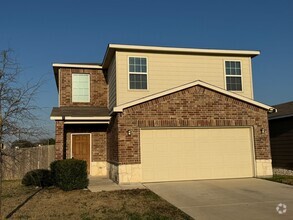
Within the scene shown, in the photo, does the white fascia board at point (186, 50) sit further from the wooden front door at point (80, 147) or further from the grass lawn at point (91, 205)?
the grass lawn at point (91, 205)

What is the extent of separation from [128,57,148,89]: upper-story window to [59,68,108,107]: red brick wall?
3.23 m

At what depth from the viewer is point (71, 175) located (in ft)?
44.3

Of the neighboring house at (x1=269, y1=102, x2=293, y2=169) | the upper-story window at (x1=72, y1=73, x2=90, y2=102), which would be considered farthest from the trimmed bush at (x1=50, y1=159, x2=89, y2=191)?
the neighboring house at (x1=269, y1=102, x2=293, y2=169)

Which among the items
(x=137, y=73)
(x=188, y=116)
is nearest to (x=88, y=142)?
(x=137, y=73)

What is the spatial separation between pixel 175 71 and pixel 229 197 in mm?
8248

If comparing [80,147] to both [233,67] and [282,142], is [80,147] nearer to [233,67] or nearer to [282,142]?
[233,67]

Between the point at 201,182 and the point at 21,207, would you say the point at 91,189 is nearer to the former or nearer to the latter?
the point at 21,207

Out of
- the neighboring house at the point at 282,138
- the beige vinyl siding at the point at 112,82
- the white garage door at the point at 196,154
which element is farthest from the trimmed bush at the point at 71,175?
the neighboring house at the point at 282,138

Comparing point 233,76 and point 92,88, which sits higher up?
point 233,76

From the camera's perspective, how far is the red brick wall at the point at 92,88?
738 inches

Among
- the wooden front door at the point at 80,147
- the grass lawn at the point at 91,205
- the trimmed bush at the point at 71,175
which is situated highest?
the wooden front door at the point at 80,147

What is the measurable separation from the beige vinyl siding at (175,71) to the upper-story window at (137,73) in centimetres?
22

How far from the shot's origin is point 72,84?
62.3 ft

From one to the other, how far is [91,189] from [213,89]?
6.87m
